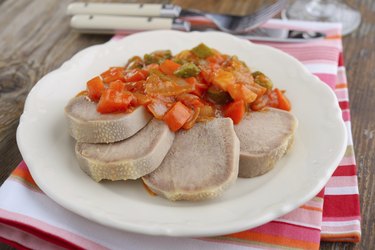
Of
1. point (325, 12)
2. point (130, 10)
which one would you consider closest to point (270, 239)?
point (130, 10)

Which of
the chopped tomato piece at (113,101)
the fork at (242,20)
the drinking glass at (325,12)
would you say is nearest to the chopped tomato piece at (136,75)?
the chopped tomato piece at (113,101)

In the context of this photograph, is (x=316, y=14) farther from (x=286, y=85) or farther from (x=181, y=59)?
(x=181, y=59)

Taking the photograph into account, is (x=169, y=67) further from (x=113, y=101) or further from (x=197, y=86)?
(x=113, y=101)

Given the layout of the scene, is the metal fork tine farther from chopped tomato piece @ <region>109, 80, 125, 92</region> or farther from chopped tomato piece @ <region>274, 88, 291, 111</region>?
chopped tomato piece @ <region>109, 80, 125, 92</region>

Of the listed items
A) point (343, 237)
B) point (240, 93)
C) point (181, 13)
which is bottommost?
point (343, 237)

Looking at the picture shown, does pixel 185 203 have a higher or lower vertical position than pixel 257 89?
lower

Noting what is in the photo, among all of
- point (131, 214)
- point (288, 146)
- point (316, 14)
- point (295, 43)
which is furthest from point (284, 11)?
point (131, 214)

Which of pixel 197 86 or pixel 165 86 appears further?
pixel 197 86
